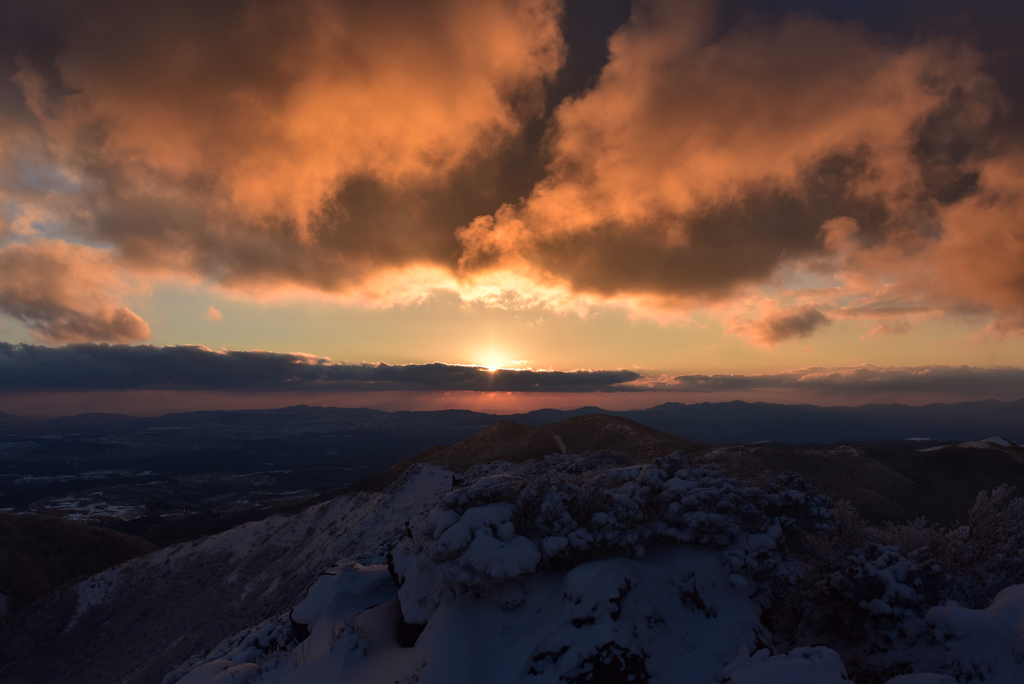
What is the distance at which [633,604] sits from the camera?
12.1 meters

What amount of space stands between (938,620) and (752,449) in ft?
134

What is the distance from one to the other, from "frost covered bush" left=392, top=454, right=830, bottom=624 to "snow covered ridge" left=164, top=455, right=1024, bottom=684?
56 mm

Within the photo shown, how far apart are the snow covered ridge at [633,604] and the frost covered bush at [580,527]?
0.06m

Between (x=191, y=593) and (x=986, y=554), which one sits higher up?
(x=986, y=554)

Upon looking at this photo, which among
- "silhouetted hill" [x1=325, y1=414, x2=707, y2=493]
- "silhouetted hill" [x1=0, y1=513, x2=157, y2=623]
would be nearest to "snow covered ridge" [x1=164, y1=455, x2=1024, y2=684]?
"silhouetted hill" [x1=325, y1=414, x2=707, y2=493]

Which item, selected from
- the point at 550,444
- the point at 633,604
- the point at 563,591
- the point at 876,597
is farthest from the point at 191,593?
the point at 876,597

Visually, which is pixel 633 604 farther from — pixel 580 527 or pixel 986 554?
pixel 986 554

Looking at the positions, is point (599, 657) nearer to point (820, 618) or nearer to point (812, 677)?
point (812, 677)

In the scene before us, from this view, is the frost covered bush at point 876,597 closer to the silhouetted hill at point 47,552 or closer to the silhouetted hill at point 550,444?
the silhouetted hill at point 550,444

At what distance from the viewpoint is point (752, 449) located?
47031 mm

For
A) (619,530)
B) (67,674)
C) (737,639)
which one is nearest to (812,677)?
(737,639)

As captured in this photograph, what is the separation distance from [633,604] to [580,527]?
118 inches

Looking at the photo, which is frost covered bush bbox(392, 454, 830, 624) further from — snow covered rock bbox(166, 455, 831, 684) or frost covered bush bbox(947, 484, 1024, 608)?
frost covered bush bbox(947, 484, 1024, 608)

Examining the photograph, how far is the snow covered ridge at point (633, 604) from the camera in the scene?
10398 mm
